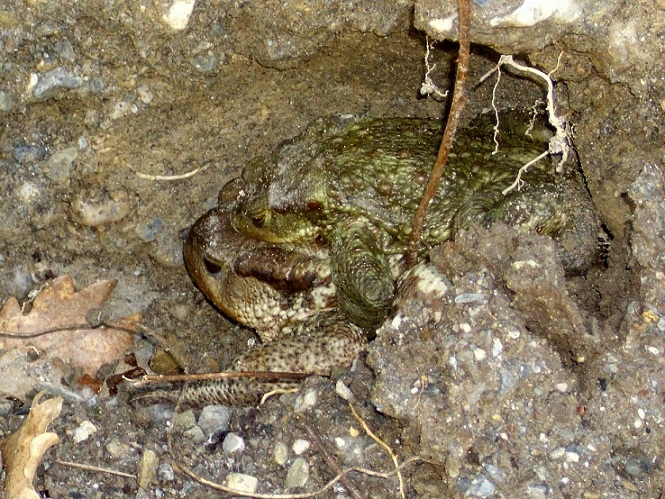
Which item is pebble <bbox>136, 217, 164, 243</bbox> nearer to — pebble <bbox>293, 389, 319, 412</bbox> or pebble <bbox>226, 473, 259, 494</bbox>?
pebble <bbox>293, 389, 319, 412</bbox>

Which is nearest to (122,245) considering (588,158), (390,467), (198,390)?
(198,390)

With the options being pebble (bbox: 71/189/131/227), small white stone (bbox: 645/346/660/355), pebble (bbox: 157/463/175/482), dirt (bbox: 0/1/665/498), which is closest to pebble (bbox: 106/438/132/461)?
dirt (bbox: 0/1/665/498)

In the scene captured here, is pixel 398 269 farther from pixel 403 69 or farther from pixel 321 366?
pixel 403 69

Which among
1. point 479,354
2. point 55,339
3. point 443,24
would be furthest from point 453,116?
point 55,339

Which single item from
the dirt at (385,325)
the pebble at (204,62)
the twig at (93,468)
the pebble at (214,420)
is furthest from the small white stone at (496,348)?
the pebble at (204,62)

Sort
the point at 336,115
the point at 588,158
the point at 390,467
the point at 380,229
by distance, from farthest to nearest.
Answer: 1. the point at 336,115
2. the point at 380,229
3. the point at 588,158
4. the point at 390,467

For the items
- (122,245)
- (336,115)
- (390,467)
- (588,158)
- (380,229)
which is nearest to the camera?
(390,467)

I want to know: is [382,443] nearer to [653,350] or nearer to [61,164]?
[653,350]
